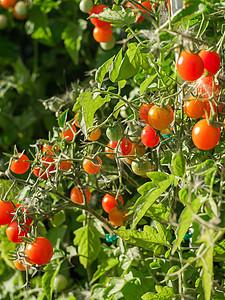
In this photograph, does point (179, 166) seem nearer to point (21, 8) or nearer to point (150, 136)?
point (150, 136)

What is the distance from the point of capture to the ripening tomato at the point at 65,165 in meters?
0.79

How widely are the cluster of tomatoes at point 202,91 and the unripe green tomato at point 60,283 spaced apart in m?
0.65

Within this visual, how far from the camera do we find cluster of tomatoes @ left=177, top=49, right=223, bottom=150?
586 mm

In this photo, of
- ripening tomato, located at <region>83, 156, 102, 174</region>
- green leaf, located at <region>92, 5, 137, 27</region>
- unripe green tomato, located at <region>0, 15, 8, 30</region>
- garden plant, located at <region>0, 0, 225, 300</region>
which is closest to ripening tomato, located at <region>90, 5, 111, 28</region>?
garden plant, located at <region>0, 0, 225, 300</region>

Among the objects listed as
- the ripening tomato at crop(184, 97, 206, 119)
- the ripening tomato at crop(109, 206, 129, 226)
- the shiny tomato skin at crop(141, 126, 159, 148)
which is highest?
the ripening tomato at crop(184, 97, 206, 119)

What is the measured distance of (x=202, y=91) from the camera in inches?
26.2

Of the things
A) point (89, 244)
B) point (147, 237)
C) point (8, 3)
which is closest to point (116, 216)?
point (147, 237)

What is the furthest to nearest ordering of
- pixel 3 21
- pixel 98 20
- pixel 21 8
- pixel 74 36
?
1. pixel 3 21
2. pixel 21 8
3. pixel 74 36
4. pixel 98 20

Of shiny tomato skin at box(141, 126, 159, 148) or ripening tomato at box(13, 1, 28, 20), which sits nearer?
shiny tomato skin at box(141, 126, 159, 148)

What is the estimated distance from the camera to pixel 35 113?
1.68m

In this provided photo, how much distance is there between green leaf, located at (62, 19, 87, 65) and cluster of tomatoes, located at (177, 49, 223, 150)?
733mm

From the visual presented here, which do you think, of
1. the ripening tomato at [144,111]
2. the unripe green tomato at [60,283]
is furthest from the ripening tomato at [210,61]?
the unripe green tomato at [60,283]

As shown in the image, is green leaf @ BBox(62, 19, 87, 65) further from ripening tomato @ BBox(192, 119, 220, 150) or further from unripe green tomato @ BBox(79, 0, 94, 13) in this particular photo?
ripening tomato @ BBox(192, 119, 220, 150)

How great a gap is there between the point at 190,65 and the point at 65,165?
1.03 feet
